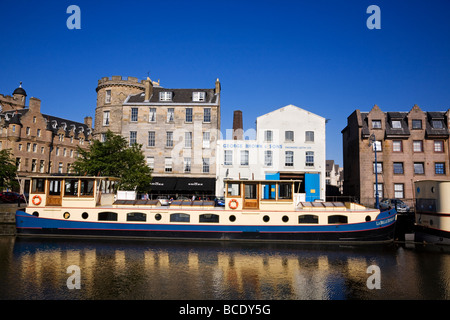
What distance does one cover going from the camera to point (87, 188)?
80.9 feet

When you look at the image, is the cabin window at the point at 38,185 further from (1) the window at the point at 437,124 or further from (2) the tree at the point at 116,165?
(1) the window at the point at 437,124

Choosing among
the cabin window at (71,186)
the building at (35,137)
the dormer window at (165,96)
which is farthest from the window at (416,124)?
the building at (35,137)

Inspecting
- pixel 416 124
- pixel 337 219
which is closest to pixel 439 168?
pixel 416 124

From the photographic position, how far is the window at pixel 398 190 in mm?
40094

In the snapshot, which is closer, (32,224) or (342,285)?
(342,285)

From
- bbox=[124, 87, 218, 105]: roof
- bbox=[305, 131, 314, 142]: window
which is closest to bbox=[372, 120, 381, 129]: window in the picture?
bbox=[305, 131, 314, 142]: window

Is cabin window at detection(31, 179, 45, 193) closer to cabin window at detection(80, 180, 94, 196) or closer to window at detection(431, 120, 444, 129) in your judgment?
cabin window at detection(80, 180, 94, 196)

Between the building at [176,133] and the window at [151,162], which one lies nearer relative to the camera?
the building at [176,133]

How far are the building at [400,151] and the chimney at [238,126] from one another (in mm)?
15947

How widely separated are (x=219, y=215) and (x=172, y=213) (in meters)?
3.60

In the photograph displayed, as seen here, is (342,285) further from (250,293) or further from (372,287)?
(250,293)

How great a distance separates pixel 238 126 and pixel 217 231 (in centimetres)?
2639
